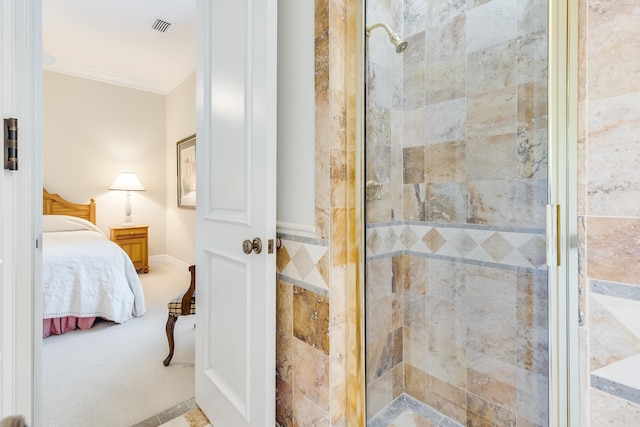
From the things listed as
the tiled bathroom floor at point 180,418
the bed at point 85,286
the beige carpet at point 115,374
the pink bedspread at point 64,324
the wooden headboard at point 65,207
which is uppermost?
the wooden headboard at point 65,207

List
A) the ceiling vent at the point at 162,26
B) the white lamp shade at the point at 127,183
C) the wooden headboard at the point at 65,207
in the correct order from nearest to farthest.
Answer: the ceiling vent at the point at 162,26
the wooden headboard at the point at 65,207
the white lamp shade at the point at 127,183

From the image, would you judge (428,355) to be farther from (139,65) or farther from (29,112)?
(139,65)

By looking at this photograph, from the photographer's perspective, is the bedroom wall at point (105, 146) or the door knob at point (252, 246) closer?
the door knob at point (252, 246)

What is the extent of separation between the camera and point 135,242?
430cm

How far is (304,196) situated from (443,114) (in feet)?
2.44

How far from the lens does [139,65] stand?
4.09 metres

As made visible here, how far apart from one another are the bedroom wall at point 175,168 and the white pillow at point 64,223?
997mm

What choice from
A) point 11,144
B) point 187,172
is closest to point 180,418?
point 11,144

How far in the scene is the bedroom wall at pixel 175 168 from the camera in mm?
4105

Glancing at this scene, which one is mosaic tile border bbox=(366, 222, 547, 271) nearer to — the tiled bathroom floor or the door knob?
the door knob

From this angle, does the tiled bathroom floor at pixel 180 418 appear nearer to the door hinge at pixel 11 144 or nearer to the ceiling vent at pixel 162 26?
the door hinge at pixel 11 144

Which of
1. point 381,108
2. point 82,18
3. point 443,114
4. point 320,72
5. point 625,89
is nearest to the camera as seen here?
point 625,89

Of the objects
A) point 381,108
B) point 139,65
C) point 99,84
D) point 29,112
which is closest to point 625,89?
point 381,108

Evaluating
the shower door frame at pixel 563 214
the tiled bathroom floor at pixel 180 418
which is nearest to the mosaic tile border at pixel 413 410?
the shower door frame at pixel 563 214
